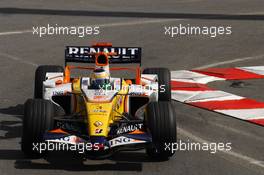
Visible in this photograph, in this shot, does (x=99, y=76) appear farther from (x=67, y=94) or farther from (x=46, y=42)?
(x=46, y=42)

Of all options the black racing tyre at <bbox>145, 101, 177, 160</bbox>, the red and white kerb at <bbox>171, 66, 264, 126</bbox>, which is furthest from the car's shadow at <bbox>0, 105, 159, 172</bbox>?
the red and white kerb at <bbox>171, 66, 264, 126</bbox>

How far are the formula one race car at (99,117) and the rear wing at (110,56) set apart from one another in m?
0.10

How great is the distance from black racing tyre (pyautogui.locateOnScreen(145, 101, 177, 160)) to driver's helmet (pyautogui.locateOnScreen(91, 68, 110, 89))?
1.10 meters

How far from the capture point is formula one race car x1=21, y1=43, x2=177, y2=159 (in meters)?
10.1

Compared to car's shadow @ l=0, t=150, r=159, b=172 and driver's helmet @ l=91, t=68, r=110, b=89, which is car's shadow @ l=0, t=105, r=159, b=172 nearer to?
car's shadow @ l=0, t=150, r=159, b=172

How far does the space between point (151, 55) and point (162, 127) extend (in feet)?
27.1

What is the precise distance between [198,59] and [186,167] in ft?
25.8

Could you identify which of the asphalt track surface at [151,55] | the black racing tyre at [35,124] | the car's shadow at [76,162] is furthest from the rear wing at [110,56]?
the black racing tyre at [35,124]

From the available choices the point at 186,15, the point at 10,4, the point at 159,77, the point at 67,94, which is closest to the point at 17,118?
the point at 67,94

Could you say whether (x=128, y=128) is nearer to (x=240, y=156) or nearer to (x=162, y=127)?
(x=162, y=127)

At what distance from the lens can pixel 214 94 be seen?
1435cm

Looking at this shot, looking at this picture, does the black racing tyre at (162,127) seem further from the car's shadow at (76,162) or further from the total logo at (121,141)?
the car's shadow at (76,162)

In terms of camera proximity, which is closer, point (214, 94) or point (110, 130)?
point (110, 130)

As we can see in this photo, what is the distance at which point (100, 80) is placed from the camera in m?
11.4
